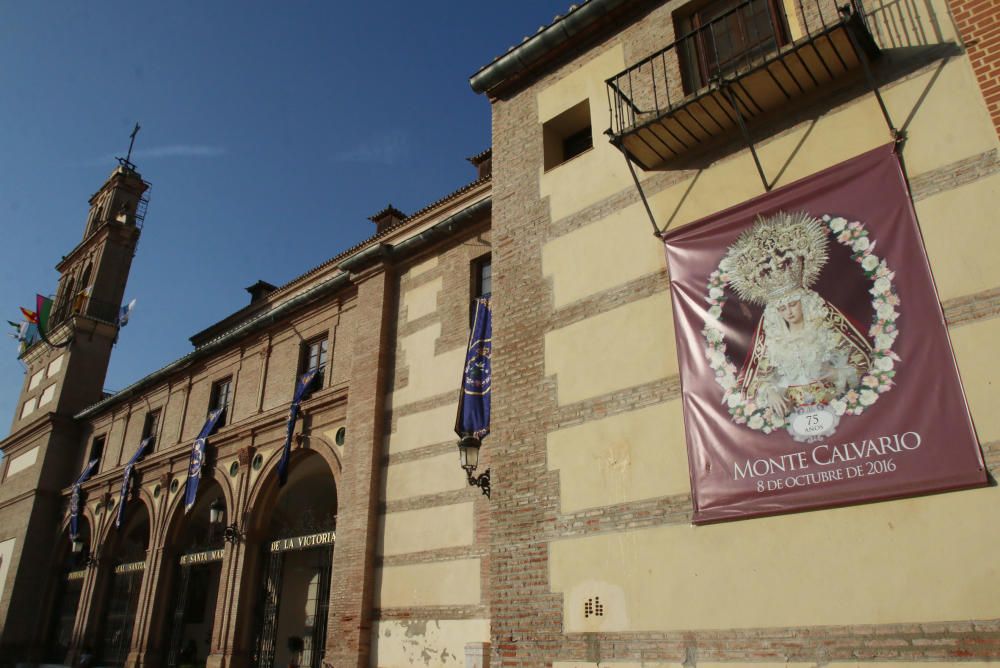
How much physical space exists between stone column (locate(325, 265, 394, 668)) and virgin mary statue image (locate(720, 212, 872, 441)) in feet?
26.8

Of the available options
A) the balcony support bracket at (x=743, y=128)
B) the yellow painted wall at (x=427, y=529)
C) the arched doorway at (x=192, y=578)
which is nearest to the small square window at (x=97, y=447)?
the arched doorway at (x=192, y=578)

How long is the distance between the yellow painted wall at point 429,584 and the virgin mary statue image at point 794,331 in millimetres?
6149

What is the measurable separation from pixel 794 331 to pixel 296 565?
48.5ft

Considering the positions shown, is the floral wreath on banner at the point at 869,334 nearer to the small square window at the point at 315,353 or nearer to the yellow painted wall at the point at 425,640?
the yellow painted wall at the point at 425,640

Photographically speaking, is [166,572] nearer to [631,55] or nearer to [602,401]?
[602,401]

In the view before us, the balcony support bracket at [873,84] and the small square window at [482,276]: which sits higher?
the small square window at [482,276]

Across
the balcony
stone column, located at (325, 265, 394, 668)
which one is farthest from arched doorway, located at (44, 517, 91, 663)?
the balcony

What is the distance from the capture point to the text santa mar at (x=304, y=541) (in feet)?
47.5

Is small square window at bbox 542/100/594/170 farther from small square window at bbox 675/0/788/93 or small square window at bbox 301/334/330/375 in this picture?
small square window at bbox 301/334/330/375

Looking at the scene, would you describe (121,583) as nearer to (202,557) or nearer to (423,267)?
(202,557)

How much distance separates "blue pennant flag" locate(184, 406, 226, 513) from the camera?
60.4 ft

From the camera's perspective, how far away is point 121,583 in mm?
21641

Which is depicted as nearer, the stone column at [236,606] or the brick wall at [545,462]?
the brick wall at [545,462]

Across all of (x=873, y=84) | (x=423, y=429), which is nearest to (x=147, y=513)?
(x=423, y=429)
